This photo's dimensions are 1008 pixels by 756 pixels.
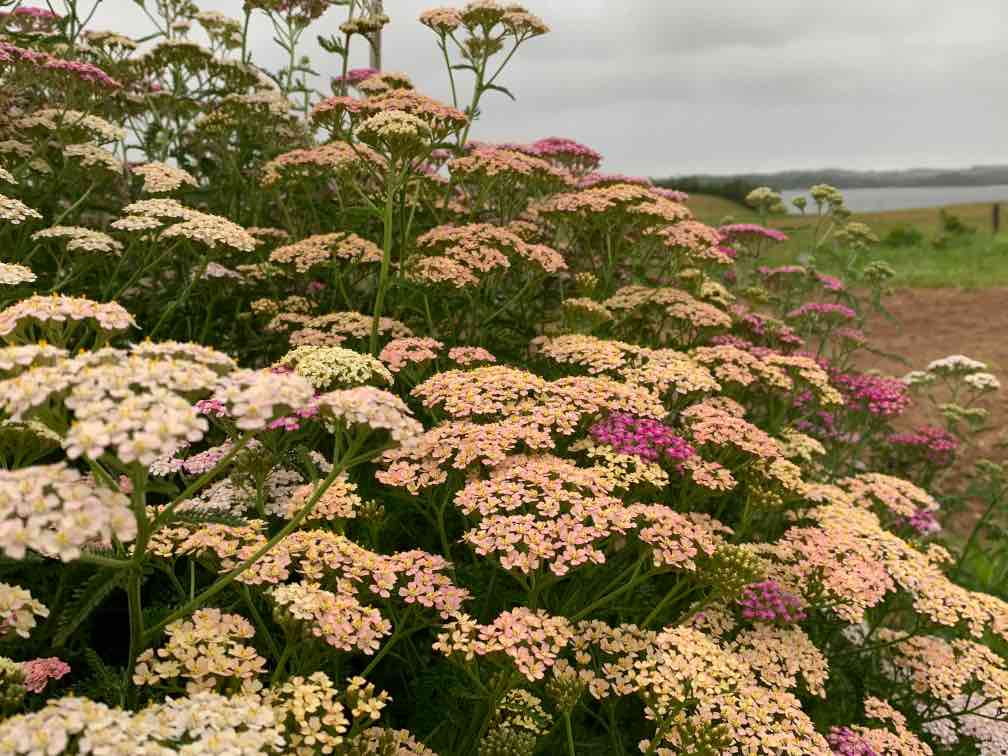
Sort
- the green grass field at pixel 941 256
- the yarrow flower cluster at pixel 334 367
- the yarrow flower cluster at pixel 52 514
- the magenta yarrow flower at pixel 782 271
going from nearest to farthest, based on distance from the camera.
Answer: the yarrow flower cluster at pixel 52 514
the yarrow flower cluster at pixel 334 367
the magenta yarrow flower at pixel 782 271
the green grass field at pixel 941 256

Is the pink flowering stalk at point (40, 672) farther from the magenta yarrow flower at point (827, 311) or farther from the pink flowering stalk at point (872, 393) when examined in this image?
the magenta yarrow flower at point (827, 311)

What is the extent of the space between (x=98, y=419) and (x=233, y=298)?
401 cm

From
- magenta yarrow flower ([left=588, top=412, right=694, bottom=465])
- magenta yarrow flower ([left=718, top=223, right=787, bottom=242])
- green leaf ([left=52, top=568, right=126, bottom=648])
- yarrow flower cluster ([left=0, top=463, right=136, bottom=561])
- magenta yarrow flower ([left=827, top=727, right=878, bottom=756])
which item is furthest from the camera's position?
magenta yarrow flower ([left=718, top=223, right=787, bottom=242])

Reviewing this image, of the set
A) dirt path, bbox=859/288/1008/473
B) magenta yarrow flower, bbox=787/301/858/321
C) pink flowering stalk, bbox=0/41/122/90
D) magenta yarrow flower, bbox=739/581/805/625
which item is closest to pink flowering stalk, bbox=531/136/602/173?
magenta yarrow flower, bbox=787/301/858/321

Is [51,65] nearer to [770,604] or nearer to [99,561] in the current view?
[99,561]

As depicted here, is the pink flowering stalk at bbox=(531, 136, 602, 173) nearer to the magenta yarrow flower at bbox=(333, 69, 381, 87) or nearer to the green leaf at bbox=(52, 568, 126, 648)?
the magenta yarrow flower at bbox=(333, 69, 381, 87)

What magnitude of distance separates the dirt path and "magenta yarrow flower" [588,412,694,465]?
935cm

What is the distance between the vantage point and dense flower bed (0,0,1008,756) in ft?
7.23

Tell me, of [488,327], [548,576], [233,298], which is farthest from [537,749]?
[233,298]

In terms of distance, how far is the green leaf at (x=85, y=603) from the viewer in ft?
8.18

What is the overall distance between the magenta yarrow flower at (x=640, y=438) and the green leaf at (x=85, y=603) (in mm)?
Answer: 2256

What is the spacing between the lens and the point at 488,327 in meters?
5.55

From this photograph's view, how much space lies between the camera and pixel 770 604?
3.75 metres

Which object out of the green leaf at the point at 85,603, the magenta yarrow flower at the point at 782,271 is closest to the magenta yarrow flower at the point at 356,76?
the magenta yarrow flower at the point at 782,271
